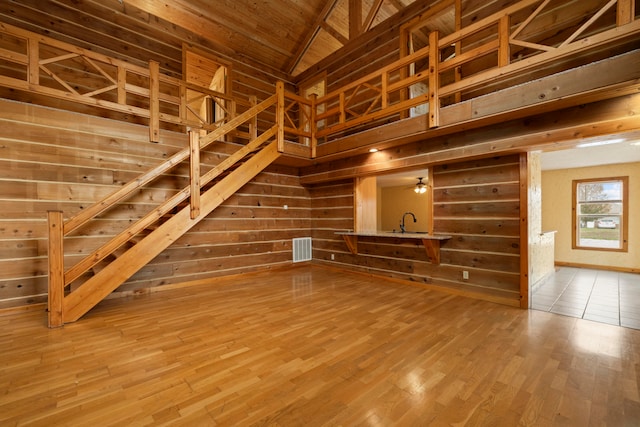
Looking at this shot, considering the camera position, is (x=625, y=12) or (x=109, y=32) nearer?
(x=625, y=12)

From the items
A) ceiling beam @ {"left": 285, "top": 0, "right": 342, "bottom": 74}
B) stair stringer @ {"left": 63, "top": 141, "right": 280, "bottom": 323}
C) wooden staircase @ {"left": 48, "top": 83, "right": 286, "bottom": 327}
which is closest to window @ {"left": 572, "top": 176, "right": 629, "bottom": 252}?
ceiling beam @ {"left": 285, "top": 0, "right": 342, "bottom": 74}

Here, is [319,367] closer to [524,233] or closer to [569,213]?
[524,233]

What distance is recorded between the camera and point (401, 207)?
10.5 meters

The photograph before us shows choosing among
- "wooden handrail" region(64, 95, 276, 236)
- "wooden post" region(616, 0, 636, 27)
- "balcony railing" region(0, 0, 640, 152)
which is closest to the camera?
"wooden post" region(616, 0, 636, 27)

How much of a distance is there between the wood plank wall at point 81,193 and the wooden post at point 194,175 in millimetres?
865

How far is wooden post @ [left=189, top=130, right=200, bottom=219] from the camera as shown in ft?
13.0

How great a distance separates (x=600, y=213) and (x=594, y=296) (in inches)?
136

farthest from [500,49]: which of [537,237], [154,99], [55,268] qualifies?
[55,268]

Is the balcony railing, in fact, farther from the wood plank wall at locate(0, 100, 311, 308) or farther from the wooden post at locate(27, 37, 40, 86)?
the wood plank wall at locate(0, 100, 311, 308)

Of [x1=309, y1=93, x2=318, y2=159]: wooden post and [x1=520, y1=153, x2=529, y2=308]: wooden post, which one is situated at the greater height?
[x1=309, y1=93, x2=318, y2=159]: wooden post

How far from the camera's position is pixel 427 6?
15.3 feet

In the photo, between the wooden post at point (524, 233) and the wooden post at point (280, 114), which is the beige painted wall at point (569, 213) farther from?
the wooden post at point (280, 114)

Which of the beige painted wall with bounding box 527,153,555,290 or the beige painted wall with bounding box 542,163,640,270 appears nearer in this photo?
the beige painted wall with bounding box 527,153,555,290

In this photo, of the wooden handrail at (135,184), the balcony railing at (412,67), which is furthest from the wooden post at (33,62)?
the wooden handrail at (135,184)
